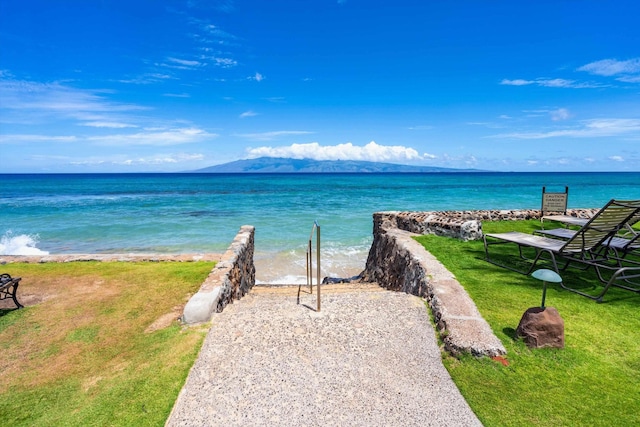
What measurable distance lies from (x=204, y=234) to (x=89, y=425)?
17159 mm

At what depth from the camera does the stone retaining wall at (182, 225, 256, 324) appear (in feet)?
15.9

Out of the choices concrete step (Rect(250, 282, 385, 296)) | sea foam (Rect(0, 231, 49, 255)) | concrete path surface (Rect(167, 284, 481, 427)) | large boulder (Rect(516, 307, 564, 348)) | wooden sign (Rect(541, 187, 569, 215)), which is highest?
wooden sign (Rect(541, 187, 569, 215))

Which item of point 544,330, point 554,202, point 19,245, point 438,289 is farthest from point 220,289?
point 19,245

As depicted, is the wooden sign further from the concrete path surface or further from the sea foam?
the sea foam

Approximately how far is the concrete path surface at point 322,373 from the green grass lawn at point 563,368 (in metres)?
0.31

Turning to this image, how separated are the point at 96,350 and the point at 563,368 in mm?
5557

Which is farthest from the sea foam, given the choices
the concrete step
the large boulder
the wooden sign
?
the wooden sign

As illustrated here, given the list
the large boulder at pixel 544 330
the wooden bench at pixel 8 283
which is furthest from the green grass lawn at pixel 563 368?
the wooden bench at pixel 8 283

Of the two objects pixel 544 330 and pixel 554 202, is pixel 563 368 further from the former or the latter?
pixel 554 202

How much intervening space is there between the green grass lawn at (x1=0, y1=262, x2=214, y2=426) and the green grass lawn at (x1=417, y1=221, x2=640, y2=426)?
3.05m

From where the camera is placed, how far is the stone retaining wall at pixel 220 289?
4.85 metres

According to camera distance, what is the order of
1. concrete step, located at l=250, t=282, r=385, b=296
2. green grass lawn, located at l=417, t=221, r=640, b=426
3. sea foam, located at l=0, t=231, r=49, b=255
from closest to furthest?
green grass lawn, located at l=417, t=221, r=640, b=426
concrete step, located at l=250, t=282, r=385, b=296
sea foam, located at l=0, t=231, r=49, b=255

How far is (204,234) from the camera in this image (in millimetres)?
19531

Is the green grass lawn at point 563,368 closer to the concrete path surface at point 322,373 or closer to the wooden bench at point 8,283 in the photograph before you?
the concrete path surface at point 322,373
